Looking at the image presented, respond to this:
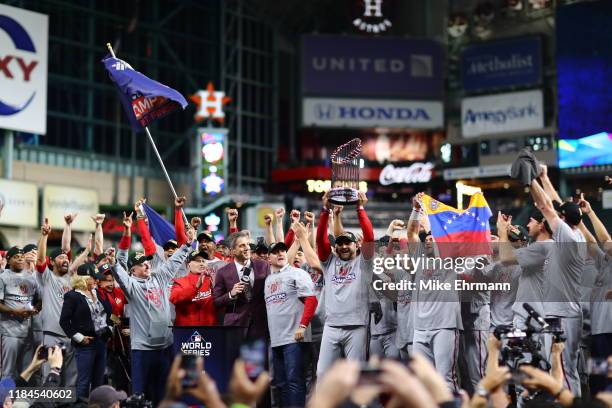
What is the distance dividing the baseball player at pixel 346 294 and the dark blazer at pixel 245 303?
0.97 m

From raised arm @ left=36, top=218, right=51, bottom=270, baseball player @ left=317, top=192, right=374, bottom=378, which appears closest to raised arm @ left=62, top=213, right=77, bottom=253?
raised arm @ left=36, top=218, right=51, bottom=270

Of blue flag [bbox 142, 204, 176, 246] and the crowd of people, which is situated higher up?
blue flag [bbox 142, 204, 176, 246]

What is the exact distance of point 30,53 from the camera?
41469mm

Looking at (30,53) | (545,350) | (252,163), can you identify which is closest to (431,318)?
(545,350)

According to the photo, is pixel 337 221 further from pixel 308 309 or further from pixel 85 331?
pixel 85 331

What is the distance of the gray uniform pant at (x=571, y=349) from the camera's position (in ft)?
40.8

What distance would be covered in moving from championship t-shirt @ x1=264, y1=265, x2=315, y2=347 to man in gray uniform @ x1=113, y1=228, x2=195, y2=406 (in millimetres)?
1260

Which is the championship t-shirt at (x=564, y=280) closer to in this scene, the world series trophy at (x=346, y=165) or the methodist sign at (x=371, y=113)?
the world series trophy at (x=346, y=165)

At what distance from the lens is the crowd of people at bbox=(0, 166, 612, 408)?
12.6 m

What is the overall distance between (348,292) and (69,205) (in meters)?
33.6

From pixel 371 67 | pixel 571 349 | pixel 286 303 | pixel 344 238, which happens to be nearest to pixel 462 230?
pixel 344 238

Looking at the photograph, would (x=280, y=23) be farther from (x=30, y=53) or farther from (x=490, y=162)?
(x=30, y=53)

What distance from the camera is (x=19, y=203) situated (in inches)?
1687

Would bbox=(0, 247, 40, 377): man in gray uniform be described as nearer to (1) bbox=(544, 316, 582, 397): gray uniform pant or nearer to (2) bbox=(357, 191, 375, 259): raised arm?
(2) bbox=(357, 191, 375, 259): raised arm
